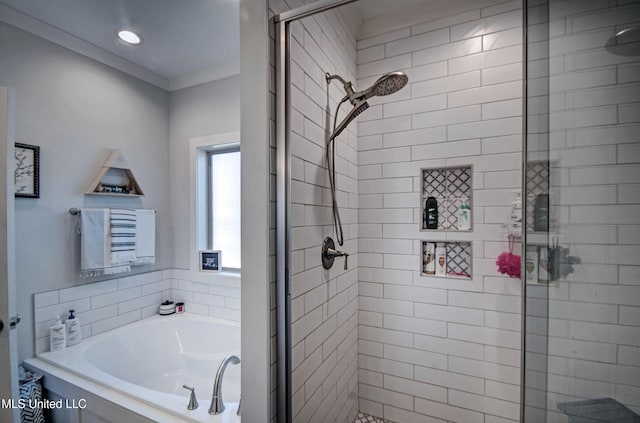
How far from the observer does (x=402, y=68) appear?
1.82 metres

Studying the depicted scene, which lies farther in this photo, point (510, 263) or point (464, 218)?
point (464, 218)

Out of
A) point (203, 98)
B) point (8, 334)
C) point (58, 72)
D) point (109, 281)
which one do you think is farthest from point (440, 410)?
point (58, 72)

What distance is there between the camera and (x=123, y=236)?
6.86ft

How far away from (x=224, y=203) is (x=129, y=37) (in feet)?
4.34

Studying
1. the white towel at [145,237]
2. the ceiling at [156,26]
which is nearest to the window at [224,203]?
the white towel at [145,237]

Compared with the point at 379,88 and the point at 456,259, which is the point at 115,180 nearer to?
the point at 379,88

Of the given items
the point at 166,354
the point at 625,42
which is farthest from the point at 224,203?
the point at 625,42

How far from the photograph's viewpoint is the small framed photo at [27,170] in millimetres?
1627

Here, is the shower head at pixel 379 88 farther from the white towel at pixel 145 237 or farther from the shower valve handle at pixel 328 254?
the white towel at pixel 145 237

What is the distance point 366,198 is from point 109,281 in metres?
1.98

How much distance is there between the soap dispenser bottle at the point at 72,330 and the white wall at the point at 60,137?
0.55 ft

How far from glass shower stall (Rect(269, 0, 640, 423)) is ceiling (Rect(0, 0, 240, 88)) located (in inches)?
32.0

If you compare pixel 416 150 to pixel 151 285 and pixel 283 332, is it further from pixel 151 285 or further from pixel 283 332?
pixel 151 285

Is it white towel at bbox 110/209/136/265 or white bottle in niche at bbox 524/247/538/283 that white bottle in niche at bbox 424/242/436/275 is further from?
white towel at bbox 110/209/136/265
